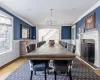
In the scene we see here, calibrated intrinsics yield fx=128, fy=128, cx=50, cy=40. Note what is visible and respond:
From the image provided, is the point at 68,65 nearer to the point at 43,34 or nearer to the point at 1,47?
the point at 1,47

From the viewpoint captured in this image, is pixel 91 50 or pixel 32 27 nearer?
pixel 91 50

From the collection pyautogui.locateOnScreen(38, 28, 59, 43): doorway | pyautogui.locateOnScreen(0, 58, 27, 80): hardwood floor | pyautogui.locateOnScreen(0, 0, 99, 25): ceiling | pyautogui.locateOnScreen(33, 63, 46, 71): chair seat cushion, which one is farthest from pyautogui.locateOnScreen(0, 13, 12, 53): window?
pyautogui.locateOnScreen(38, 28, 59, 43): doorway

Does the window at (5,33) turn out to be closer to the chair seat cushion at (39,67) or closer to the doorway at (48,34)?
the chair seat cushion at (39,67)

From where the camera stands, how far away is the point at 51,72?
373cm

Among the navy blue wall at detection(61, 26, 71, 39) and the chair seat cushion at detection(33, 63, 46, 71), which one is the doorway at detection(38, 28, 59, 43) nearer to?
the navy blue wall at detection(61, 26, 71, 39)

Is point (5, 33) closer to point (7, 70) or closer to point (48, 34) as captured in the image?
point (7, 70)

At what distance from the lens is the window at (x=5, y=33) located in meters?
5.01

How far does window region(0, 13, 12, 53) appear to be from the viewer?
5.01m

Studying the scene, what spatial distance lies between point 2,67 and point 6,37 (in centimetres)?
142

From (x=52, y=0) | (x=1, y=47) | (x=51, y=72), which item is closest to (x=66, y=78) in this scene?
(x=51, y=72)

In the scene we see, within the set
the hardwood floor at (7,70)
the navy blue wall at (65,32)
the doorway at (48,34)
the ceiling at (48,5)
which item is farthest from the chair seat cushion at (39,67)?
the doorway at (48,34)

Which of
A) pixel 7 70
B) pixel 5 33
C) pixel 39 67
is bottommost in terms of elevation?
pixel 7 70

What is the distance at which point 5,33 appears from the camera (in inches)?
212

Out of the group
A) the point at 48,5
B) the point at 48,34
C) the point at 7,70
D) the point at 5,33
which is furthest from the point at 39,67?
the point at 48,34
